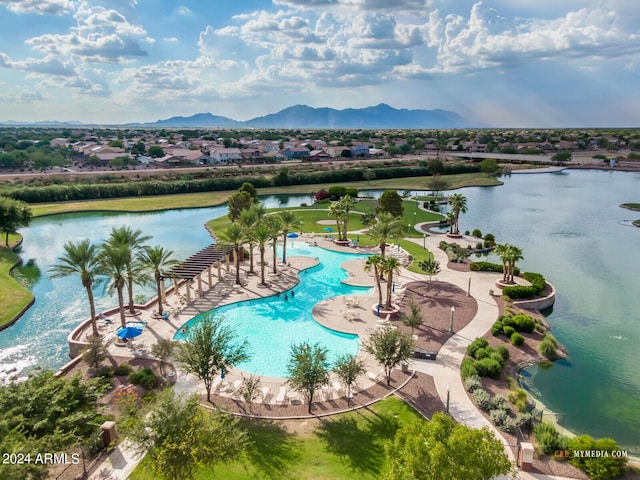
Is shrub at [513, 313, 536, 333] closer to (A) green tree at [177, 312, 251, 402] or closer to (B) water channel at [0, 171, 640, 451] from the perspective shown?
(B) water channel at [0, 171, 640, 451]

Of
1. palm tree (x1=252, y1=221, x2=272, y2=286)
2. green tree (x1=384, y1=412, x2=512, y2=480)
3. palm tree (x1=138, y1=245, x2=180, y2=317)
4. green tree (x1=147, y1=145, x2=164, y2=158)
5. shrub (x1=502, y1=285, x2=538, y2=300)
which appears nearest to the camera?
green tree (x1=384, y1=412, x2=512, y2=480)

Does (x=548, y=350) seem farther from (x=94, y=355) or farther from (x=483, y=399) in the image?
(x=94, y=355)

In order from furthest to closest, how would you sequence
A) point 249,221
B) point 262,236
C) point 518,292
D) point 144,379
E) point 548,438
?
point 249,221 → point 262,236 → point 518,292 → point 144,379 → point 548,438

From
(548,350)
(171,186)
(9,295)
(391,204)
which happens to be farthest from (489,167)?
(9,295)

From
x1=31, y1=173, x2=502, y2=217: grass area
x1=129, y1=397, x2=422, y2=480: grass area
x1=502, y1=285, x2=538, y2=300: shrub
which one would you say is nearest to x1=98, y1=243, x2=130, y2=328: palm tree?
x1=129, y1=397, x2=422, y2=480: grass area

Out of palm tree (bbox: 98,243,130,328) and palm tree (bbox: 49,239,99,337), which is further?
palm tree (bbox: 98,243,130,328)

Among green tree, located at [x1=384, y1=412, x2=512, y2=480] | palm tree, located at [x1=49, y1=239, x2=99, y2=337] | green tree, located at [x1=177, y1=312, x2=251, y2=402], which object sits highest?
palm tree, located at [x1=49, y1=239, x2=99, y2=337]

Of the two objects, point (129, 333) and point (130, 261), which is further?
point (130, 261)
